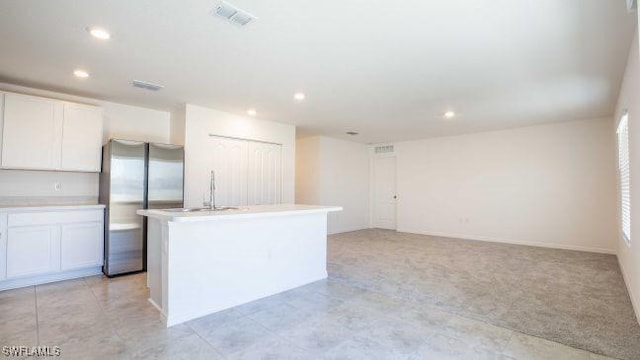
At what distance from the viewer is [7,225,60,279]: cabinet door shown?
138 inches

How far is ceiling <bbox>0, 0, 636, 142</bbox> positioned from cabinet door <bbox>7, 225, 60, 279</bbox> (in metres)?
1.82

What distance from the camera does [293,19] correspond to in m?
2.35

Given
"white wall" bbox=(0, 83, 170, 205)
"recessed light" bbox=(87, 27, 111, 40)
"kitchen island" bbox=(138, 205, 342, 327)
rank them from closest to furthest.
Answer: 1. "recessed light" bbox=(87, 27, 111, 40)
2. "kitchen island" bbox=(138, 205, 342, 327)
3. "white wall" bbox=(0, 83, 170, 205)

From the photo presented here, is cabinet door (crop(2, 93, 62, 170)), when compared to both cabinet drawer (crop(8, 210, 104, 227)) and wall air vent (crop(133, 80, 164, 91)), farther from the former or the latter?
wall air vent (crop(133, 80, 164, 91))

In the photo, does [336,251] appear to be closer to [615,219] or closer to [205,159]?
[205,159]

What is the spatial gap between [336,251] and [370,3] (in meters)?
4.28

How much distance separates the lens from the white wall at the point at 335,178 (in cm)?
748

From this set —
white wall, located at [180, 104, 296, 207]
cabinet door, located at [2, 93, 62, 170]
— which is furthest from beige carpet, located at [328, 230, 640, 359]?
cabinet door, located at [2, 93, 62, 170]

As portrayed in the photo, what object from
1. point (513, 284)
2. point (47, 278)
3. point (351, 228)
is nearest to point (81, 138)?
point (47, 278)

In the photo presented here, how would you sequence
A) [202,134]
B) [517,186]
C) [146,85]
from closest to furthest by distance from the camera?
[146,85], [202,134], [517,186]

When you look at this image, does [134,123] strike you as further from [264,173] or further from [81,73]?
[264,173]

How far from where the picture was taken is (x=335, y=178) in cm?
778

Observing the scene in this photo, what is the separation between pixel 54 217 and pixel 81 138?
3.56 feet

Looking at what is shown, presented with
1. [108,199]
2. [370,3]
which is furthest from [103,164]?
[370,3]
